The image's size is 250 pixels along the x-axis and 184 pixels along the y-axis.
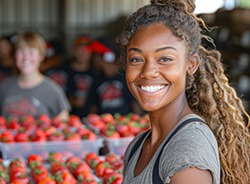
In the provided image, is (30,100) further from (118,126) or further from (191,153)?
(191,153)

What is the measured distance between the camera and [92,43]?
6559 millimetres

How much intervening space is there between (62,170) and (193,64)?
132 centimetres

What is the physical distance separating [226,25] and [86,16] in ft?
11.5

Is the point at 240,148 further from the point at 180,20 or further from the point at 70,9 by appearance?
the point at 70,9

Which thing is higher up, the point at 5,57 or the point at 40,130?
the point at 40,130

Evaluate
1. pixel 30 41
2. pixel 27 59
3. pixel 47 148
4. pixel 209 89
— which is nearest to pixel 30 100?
pixel 27 59

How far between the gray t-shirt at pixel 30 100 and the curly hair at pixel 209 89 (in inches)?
108

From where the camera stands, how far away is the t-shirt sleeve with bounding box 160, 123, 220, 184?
1744 mm

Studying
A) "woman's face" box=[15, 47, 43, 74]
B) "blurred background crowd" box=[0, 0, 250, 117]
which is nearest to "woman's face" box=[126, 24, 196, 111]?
"blurred background crowd" box=[0, 0, 250, 117]

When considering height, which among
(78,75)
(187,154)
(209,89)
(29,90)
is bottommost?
(78,75)

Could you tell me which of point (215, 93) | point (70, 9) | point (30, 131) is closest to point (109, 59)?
point (30, 131)

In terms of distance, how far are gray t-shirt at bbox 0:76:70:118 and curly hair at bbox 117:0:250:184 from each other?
2.73 m

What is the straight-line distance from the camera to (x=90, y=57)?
6711 millimetres

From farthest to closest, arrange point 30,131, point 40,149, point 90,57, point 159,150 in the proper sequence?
point 90,57 < point 30,131 < point 40,149 < point 159,150
